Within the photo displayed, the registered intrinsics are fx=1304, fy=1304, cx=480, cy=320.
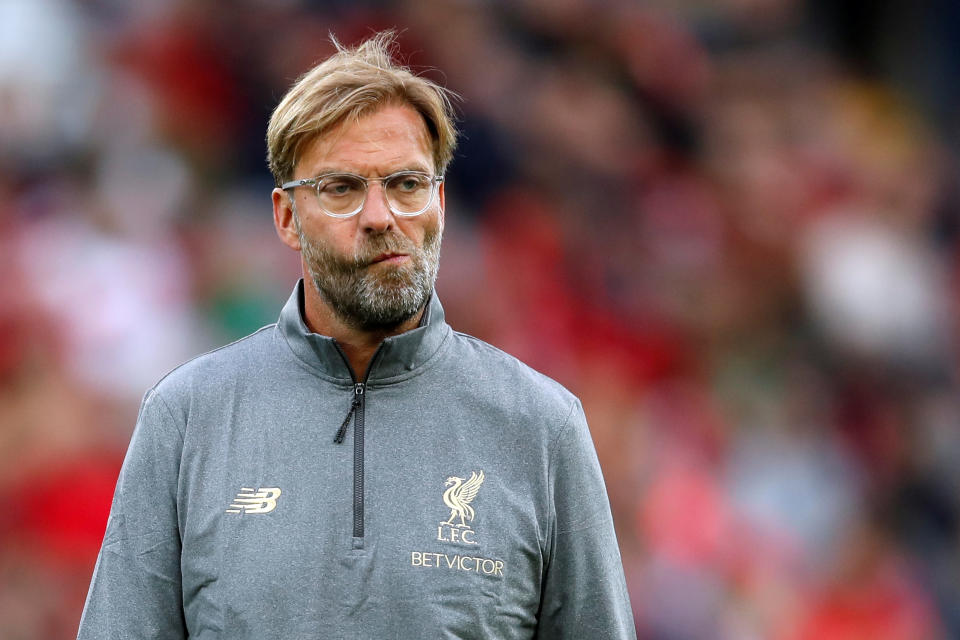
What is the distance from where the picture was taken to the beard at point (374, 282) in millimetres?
→ 2154

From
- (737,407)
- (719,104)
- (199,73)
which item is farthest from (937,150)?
(199,73)

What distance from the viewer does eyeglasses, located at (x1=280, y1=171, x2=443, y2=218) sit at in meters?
2.16

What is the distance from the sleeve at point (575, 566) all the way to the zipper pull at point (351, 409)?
34 centimetres

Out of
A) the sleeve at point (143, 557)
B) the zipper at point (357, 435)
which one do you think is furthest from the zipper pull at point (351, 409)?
the sleeve at point (143, 557)

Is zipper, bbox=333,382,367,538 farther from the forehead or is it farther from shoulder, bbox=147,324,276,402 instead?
the forehead

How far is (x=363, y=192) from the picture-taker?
2.17 m

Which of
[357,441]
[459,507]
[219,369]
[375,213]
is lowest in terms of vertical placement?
[459,507]

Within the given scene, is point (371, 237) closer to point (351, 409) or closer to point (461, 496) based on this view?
point (351, 409)

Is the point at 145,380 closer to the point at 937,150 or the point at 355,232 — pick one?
the point at 355,232

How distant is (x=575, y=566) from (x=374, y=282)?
1.90 feet

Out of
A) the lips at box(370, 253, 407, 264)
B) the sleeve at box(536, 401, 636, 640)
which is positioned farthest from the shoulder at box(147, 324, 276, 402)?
the sleeve at box(536, 401, 636, 640)

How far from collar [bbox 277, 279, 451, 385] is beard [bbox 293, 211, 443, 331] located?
0.13ft

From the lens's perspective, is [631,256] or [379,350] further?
[631,256]

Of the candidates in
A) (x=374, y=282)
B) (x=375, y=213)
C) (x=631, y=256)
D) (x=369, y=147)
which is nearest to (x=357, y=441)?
(x=374, y=282)
